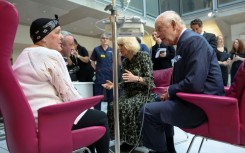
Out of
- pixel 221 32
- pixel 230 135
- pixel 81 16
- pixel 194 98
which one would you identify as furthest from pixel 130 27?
pixel 221 32

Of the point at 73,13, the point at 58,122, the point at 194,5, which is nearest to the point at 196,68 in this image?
the point at 58,122

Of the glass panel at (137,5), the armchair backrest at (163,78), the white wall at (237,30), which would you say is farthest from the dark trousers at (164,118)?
the white wall at (237,30)

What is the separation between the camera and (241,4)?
727 cm

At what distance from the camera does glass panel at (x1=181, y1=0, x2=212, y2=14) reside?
25.9 ft

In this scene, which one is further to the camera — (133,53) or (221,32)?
(221,32)

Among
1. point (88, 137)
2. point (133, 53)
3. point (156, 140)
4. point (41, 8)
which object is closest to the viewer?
point (88, 137)

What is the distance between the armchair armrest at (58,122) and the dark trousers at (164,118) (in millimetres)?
528

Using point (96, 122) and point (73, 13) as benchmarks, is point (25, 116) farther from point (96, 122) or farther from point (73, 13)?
point (73, 13)

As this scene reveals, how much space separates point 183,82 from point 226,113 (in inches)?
12.2

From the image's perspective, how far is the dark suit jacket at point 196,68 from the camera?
148cm

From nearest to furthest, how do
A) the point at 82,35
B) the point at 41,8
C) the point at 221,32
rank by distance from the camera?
1. the point at 41,8
2. the point at 221,32
3. the point at 82,35

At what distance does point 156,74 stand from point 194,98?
107 centimetres

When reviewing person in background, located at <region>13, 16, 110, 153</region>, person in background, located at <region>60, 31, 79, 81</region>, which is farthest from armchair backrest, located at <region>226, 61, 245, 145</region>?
person in background, located at <region>60, 31, 79, 81</region>

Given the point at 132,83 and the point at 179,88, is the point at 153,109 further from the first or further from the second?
the point at 132,83
